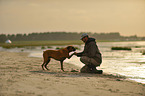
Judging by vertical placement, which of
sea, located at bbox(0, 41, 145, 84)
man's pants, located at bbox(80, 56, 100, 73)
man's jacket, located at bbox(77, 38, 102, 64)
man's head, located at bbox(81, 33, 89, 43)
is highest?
man's head, located at bbox(81, 33, 89, 43)

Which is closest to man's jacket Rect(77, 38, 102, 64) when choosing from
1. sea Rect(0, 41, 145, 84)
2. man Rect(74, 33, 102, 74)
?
man Rect(74, 33, 102, 74)

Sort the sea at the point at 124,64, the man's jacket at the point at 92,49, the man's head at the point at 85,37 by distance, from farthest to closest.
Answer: the sea at the point at 124,64
the man's head at the point at 85,37
the man's jacket at the point at 92,49

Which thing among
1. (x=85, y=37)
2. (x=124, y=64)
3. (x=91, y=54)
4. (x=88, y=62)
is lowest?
(x=124, y=64)

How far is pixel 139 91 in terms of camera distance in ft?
20.4

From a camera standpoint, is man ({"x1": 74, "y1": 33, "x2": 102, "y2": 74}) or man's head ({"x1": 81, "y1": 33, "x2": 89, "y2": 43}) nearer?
man ({"x1": 74, "y1": 33, "x2": 102, "y2": 74})

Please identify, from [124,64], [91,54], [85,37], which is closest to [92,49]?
[91,54]

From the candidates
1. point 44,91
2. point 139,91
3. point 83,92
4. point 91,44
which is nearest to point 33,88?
point 44,91

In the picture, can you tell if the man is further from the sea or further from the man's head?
the sea

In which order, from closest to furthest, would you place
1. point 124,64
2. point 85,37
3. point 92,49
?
point 92,49
point 85,37
point 124,64

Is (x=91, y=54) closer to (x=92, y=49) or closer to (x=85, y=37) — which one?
(x=92, y=49)

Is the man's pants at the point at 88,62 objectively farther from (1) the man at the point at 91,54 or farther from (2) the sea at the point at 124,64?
(2) the sea at the point at 124,64

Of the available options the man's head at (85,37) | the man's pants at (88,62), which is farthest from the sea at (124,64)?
the man's head at (85,37)

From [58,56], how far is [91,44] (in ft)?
5.45

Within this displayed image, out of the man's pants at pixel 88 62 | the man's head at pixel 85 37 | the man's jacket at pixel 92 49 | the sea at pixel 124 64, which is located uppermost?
the man's head at pixel 85 37
